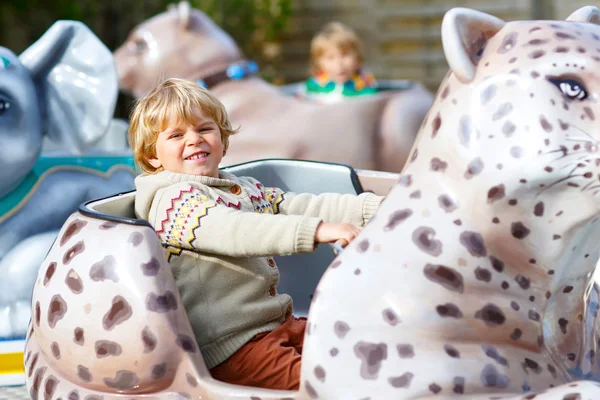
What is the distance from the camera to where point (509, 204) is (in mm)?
1095

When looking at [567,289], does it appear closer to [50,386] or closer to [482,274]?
[482,274]

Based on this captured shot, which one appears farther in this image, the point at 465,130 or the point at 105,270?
the point at 105,270

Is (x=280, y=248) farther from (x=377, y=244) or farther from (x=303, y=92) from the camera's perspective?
(x=303, y=92)

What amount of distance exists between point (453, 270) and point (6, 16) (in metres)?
6.56

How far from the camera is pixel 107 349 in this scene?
128cm

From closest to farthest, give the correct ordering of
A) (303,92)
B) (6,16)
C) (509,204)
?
1. (509,204)
2. (303,92)
3. (6,16)

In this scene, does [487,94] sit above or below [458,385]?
above

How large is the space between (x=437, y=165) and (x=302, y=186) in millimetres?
677

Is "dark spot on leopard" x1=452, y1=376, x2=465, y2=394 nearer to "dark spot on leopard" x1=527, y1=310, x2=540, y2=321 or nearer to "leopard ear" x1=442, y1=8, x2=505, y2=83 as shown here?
"dark spot on leopard" x1=527, y1=310, x2=540, y2=321

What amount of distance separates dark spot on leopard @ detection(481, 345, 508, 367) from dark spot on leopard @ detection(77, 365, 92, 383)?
0.55 metres

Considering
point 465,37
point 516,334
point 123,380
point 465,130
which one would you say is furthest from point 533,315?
point 123,380

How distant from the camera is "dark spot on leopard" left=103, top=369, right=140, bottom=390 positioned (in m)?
1.28

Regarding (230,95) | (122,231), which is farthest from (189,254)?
(230,95)

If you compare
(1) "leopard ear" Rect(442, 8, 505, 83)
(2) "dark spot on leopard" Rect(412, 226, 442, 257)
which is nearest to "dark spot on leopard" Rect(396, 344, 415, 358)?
(2) "dark spot on leopard" Rect(412, 226, 442, 257)
